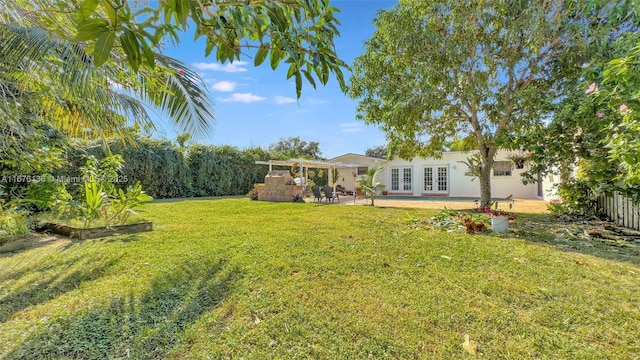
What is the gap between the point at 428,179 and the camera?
20312 mm

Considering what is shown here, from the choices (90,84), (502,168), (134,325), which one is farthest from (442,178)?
(134,325)

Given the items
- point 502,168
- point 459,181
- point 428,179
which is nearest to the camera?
point 502,168

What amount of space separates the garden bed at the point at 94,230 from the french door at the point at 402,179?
1804 centimetres

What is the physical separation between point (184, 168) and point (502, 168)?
66.0ft

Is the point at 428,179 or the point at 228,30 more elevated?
the point at 228,30

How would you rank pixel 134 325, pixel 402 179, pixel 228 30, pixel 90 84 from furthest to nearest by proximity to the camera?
pixel 402 179 → pixel 90 84 → pixel 134 325 → pixel 228 30

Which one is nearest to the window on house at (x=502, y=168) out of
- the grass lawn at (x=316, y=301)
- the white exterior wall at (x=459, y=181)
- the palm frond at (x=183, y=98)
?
the white exterior wall at (x=459, y=181)

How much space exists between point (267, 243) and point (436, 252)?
2.90m

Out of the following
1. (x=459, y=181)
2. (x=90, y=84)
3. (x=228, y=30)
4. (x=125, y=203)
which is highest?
(x=90, y=84)

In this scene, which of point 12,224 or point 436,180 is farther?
point 436,180

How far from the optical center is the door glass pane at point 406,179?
21016 mm

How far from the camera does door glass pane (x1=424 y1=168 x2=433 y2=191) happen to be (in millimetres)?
20203

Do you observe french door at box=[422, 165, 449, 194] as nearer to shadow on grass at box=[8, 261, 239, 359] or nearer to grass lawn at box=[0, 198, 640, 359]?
grass lawn at box=[0, 198, 640, 359]

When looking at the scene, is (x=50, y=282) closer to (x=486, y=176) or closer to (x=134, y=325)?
(x=134, y=325)
